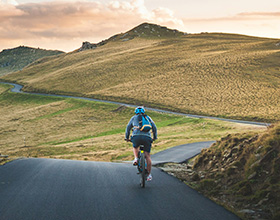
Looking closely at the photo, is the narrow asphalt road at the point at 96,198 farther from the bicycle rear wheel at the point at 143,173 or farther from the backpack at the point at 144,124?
the backpack at the point at 144,124

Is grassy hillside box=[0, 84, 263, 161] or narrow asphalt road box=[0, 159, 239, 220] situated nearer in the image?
narrow asphalt road box=[0, 159, 239, 220]

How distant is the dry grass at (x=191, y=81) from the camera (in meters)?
61.8

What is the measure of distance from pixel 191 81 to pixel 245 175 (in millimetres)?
73644

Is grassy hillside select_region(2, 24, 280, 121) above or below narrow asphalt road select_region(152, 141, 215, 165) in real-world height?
above

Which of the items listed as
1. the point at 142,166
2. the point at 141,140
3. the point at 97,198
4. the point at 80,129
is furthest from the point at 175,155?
the point at 80,129

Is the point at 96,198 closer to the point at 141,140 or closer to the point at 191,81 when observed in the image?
the point at 141,140

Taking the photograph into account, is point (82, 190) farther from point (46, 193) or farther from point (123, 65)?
point (123, 65)

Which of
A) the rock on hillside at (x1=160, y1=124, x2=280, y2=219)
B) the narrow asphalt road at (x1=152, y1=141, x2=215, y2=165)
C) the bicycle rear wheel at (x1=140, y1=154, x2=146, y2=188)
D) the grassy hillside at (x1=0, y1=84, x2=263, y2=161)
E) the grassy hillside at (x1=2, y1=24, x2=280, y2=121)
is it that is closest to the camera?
the rock on hillside at (x1=160, y1=124, x2=280, y2=219)

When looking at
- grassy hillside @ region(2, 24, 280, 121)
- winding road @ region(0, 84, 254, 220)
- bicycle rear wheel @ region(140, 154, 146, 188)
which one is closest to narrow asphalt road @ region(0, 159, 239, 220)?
winding road @ region(0, 84, 254, 220)

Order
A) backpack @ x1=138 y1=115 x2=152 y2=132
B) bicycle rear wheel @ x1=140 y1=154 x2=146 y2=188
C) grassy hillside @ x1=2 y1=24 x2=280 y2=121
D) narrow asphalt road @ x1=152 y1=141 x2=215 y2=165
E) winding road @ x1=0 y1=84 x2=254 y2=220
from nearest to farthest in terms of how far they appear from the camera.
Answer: winding road @ x1=0 y1=84 x2=254 y2=220 < bicycle rear wheel @ x1=140 y1=154 x2=146 y2=188 < backpack @ x1=138 y1=115 x2=152 y2=132 < narrow asphalt road @ x1=152 y1=141 x2=215 y2=165 < grassy hillside @ x1=2 y1=24 x2=280 y2=121

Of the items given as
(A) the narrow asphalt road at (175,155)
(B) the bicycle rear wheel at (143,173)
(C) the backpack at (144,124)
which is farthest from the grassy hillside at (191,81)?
(B) the bicycle rear wheel at (143,173)

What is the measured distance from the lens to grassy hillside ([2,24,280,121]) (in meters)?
61.7

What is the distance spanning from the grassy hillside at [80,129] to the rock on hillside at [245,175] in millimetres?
13474

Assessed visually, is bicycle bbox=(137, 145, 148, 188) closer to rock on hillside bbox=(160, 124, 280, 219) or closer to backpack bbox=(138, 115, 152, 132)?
backpack bbox=(138, 115, 152, 132)
